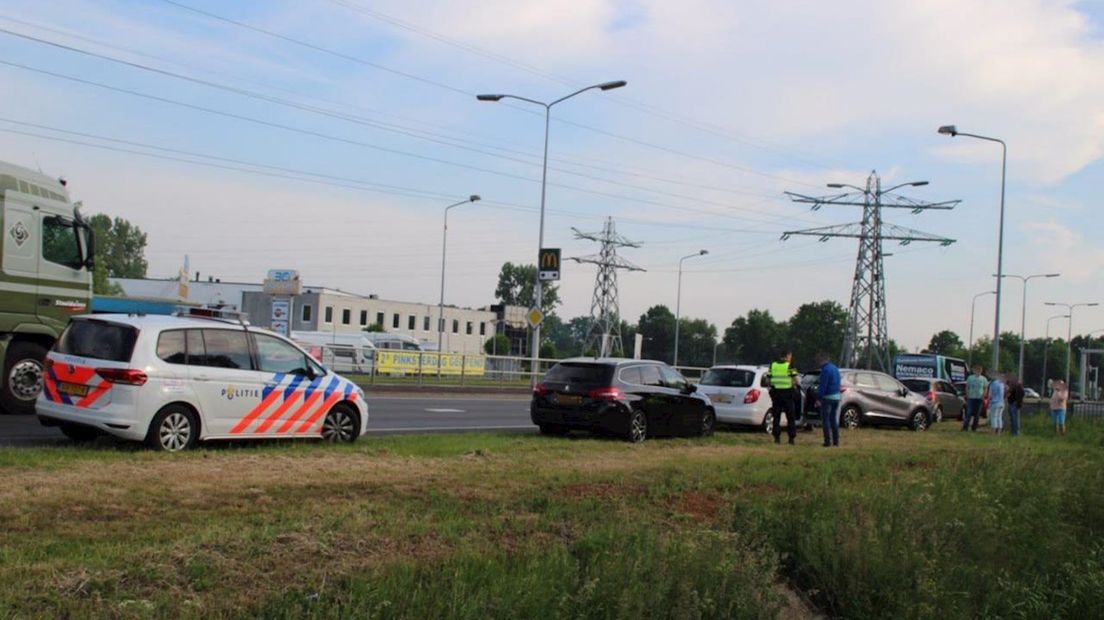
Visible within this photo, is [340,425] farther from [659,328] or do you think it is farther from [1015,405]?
[659,328]

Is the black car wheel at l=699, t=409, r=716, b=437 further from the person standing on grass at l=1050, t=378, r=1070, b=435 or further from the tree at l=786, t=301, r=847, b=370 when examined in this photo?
the tree at l=786, t=301, r=847, b=370

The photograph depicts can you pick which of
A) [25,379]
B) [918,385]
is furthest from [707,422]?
[918,385]

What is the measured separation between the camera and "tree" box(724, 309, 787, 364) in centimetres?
12369

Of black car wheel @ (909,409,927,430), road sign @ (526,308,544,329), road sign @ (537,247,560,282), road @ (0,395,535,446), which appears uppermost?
road sign @ (537,247,560,282)

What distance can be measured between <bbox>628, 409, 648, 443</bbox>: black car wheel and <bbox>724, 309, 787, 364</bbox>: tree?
107m

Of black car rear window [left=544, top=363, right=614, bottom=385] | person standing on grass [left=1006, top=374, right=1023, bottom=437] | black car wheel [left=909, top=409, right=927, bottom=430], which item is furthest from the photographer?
person standing on grass [left=1006, top=374, right=1023, bottom=437]

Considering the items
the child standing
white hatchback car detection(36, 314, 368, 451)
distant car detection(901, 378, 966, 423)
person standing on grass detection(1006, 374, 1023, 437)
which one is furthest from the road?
person standing on grass detection(1006, 374, 1023, 437)

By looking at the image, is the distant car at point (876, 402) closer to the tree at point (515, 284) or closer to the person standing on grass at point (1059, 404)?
the person standing on grass at point (1059, 404)

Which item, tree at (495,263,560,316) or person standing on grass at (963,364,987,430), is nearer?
person standing on grass at (963,364,987,430)

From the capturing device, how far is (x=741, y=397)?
19.3 metres

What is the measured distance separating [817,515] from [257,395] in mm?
6716

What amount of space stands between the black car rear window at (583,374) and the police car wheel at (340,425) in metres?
3.97

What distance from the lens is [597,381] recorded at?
15844 mm

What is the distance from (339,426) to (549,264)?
2425 cm
